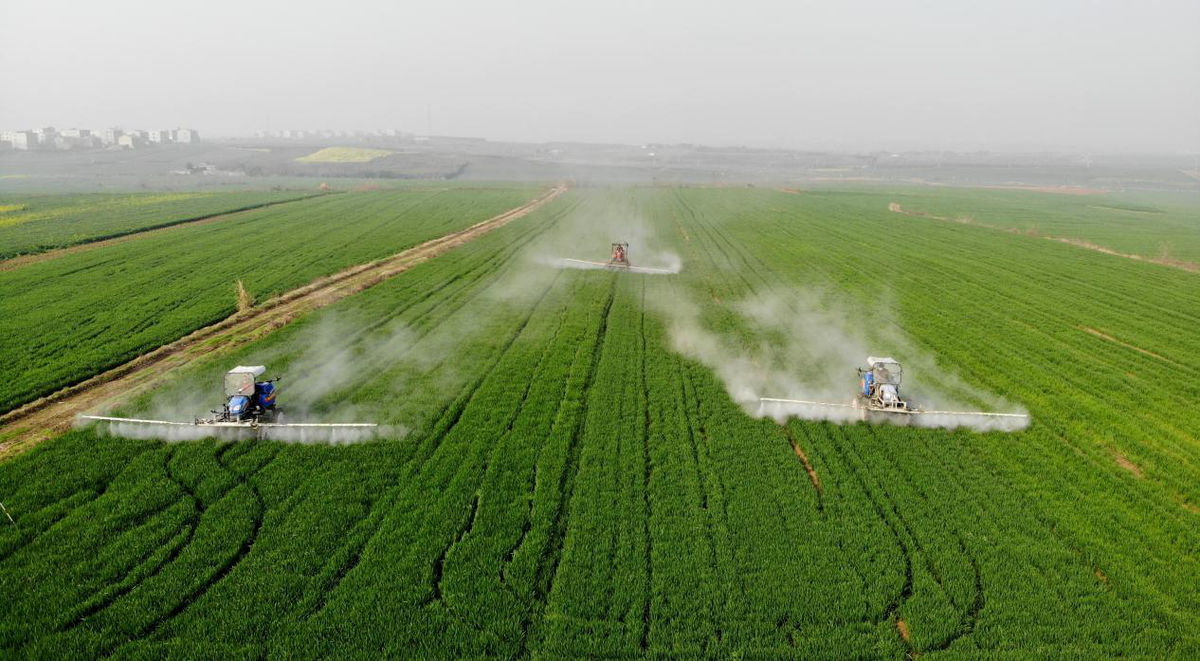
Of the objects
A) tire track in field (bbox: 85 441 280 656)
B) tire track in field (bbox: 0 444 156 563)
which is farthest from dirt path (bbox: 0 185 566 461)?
tire track in field (bbox: 85 441 280 656)

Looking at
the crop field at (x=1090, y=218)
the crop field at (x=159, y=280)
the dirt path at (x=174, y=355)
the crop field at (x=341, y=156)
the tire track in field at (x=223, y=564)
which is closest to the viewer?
the tire track in field at (x=223, y=564)

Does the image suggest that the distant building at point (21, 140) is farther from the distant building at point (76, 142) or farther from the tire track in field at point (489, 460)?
the tire track in field at point (489, 460)

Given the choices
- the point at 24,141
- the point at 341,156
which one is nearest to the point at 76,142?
the point at 24,141

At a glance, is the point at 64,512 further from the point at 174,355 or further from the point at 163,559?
the point at 174,355

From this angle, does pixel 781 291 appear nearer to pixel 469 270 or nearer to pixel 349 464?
pixel 469 270

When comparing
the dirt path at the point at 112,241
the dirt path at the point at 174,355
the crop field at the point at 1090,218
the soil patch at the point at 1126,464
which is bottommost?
the soil patch at the point at 1126,464

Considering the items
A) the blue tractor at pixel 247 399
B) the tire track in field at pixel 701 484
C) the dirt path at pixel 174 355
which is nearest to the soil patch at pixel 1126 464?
the tire track in field at pixel 701 484

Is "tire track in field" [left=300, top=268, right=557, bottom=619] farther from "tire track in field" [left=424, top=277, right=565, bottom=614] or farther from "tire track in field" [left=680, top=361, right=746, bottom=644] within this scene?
"tire track in field" [left=680, top=361, right=746, bottom=644]
